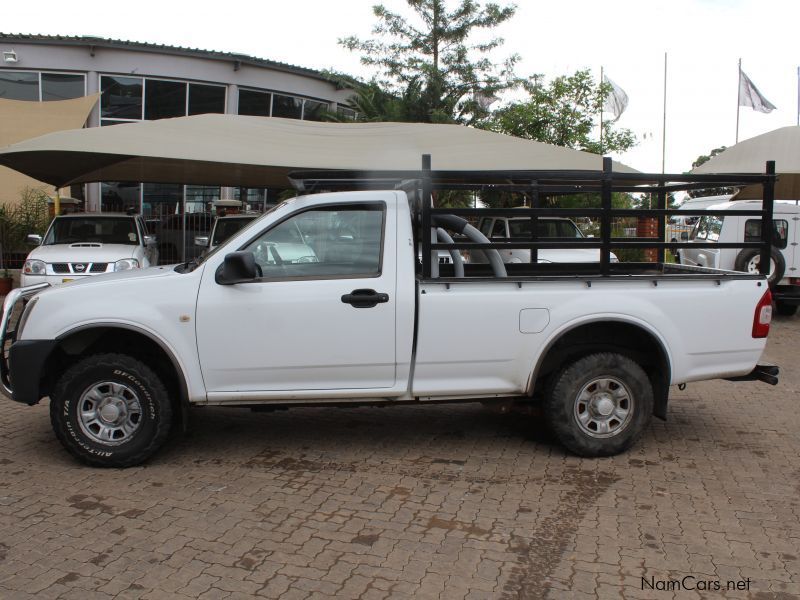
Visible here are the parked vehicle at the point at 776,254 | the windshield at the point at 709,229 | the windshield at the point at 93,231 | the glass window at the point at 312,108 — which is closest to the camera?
the windshield at the point at 93,231

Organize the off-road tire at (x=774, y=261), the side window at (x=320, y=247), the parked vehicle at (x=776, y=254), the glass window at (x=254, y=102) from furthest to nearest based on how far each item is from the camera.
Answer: the glass window at (x=254, y=102), the parked vehicle at (x=776, y=254), the off-road tire at (x=774, y=261), the side window at (x=320, y=247)

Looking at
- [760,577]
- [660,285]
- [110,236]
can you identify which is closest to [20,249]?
[110,236]

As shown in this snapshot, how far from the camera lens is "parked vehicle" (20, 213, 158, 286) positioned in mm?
10602

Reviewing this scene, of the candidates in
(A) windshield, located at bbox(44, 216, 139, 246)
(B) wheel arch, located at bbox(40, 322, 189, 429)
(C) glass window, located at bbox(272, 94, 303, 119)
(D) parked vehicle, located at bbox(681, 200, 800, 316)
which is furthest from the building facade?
(B) wheel arch, located at bbox(40, 322, 189, 429)

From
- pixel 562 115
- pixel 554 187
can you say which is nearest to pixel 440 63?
pixel 562 115

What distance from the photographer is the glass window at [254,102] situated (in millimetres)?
21734

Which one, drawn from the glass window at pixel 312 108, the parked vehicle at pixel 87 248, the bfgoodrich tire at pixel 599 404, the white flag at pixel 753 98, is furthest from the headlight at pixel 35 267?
the white flag at pixel 753 98

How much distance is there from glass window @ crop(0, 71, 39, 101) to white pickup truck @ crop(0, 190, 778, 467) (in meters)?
16.9

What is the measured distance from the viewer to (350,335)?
4.93m

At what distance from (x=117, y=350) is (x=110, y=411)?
43cm

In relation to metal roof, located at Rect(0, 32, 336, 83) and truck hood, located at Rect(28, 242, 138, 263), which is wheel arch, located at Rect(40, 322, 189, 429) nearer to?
truck hood, located at Rect(28, 242, 138, 263)

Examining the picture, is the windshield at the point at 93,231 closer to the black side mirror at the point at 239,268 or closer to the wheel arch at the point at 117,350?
the wheel arch at the point at 117,350

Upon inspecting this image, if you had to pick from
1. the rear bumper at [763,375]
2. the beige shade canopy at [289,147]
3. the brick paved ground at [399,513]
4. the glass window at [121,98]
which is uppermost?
the glass window at [121,98]

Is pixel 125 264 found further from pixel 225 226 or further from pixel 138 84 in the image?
pixel 138 84
